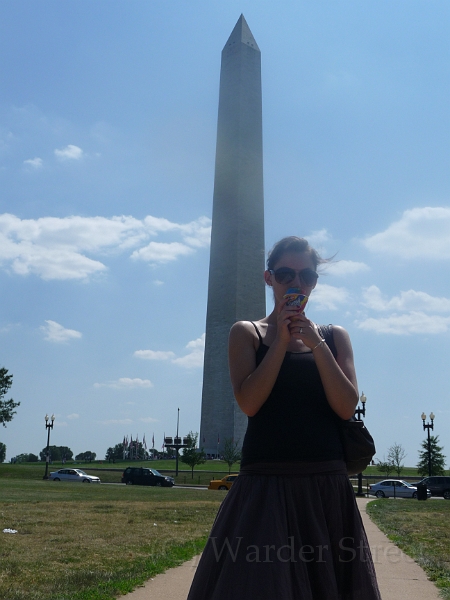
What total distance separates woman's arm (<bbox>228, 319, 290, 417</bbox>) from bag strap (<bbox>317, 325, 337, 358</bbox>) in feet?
1.02

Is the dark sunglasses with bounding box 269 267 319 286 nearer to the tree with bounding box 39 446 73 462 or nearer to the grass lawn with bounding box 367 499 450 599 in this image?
the grass lawn with bounding box 367 499 450 599

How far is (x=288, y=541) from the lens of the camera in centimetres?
223

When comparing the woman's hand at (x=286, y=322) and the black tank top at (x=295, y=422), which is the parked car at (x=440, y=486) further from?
the woman's hand at (x=286, y=322)

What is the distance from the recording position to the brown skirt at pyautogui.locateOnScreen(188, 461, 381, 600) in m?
2.15

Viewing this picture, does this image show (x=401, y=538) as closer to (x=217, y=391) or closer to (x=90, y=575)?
(x=90, y=575)

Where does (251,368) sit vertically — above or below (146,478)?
above

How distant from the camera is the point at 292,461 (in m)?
2.38

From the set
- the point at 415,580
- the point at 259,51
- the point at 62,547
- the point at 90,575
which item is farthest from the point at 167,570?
the point at 259,51

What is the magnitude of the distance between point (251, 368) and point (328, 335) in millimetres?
411

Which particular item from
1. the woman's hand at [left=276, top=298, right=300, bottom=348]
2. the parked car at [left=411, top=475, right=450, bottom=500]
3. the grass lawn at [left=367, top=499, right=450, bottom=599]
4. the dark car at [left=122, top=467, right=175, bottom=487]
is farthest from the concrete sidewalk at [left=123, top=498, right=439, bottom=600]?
the dark car at [left=122, top=467, right=175, bottom=487]

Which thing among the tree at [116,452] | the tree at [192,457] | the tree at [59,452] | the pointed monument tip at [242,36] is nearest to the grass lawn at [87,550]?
the tree at [192,457]

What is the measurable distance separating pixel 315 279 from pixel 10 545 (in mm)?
7034

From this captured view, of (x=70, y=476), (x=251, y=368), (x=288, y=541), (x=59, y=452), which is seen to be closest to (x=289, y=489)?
(x=288, y=541)

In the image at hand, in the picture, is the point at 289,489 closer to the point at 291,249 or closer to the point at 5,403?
the point at 291,249
